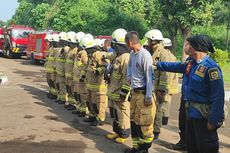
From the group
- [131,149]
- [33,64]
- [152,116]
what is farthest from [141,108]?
[33,64]

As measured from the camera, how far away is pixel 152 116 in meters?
5.96

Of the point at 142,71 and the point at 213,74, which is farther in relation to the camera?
the point at 142,71

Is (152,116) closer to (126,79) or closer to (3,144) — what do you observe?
(126,79)

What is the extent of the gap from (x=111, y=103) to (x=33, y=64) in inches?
651

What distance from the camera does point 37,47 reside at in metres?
22.3

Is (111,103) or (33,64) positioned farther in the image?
(33,64)

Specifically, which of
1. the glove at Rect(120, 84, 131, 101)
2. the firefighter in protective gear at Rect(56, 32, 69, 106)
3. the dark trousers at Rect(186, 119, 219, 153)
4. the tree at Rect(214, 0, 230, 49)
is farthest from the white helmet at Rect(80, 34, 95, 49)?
the tree at Rect(214, 0, 230, 49)

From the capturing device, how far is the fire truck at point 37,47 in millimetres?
21516

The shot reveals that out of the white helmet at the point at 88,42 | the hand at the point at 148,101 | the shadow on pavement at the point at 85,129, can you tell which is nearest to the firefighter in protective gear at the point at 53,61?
the shadow on pavement at the point at 85,129

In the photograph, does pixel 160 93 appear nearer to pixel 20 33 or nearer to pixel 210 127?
pixel 210 127

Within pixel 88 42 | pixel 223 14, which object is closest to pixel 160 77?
pixel 88 42

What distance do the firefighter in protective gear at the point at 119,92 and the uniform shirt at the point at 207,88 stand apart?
2409mm

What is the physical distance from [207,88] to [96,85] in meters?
3.99

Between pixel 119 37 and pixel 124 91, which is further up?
pixel 119 37
